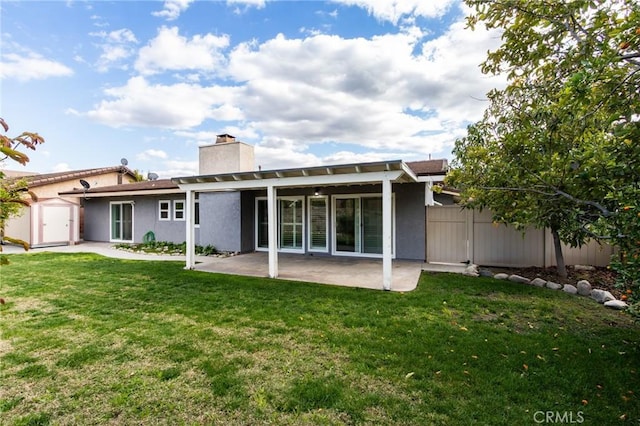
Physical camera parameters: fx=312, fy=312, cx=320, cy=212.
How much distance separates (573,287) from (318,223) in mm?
8006

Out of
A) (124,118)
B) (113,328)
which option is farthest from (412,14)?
(124,118)

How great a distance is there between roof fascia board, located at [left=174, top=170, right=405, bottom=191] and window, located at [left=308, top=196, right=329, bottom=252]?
12.3ft

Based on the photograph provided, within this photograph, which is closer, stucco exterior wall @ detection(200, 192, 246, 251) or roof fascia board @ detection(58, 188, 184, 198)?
stucco exterior wall @ detection(200, 192, 246, 251)

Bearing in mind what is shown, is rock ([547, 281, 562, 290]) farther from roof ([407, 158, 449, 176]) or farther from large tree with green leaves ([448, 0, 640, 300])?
roof ([407, 158, 449, 176])

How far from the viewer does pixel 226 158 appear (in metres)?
13.2

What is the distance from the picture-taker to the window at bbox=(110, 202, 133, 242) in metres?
16.6

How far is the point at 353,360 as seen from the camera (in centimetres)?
395

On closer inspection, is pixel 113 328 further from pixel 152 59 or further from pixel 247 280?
pixel 152 59

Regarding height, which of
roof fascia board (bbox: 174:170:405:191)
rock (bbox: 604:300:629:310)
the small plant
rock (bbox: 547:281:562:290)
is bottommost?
rock (bbox: 604:300:629:310)

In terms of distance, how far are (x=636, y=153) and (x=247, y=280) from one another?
300 inches

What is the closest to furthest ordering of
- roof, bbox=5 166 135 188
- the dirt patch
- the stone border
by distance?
the stone border, the dirt patch, roof, bbox=5 166 135 188

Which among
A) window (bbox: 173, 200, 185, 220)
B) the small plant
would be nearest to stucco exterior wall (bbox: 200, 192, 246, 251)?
the small plant

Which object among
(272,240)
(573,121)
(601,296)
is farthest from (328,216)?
(573,121)

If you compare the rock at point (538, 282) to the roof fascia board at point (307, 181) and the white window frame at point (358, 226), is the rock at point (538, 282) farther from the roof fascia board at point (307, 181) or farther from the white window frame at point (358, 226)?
the white window frame at point (358, 226)
